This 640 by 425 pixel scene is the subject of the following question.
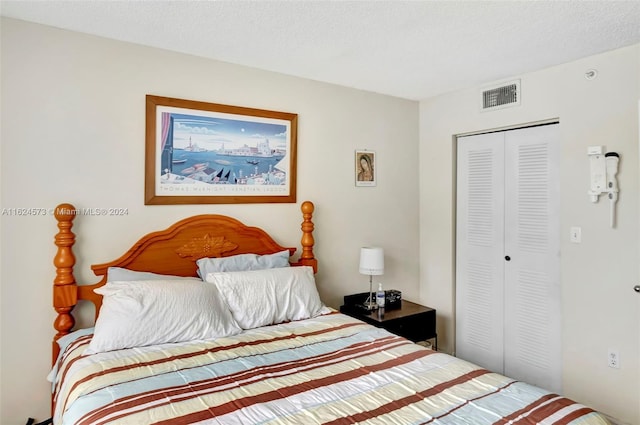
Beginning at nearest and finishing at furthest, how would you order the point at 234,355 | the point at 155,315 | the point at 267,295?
1. the point at 234,355
2. the point at 155,315
3. the point at 267,295

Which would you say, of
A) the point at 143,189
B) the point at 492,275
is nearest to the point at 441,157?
the point at 492,275

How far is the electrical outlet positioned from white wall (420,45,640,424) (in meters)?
0.02

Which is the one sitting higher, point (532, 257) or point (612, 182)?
point (612, 182)

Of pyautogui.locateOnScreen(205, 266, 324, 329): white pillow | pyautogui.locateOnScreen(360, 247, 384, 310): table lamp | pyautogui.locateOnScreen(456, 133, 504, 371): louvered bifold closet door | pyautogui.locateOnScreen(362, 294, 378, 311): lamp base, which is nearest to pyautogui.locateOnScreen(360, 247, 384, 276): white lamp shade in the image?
pyautogui.locateOnScreen(360, 247, 384, 310): table lamp

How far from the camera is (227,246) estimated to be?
9.27 feet

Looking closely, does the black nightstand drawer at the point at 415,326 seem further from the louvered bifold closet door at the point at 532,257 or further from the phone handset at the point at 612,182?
the phone handset at the point at 612,182

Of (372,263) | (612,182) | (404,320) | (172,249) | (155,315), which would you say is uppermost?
(612,182)

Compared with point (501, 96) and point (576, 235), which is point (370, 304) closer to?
point (576, 235)

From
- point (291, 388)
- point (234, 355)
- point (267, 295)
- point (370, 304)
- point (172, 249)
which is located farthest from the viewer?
point (370, 304)

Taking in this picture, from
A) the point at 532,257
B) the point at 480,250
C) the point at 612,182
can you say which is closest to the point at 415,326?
the point at 480,250

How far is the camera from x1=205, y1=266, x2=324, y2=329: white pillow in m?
2.43

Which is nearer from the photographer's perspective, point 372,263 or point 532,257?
point 532,257

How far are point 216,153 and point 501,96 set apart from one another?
7.48ft

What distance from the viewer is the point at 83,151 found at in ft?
7.88
